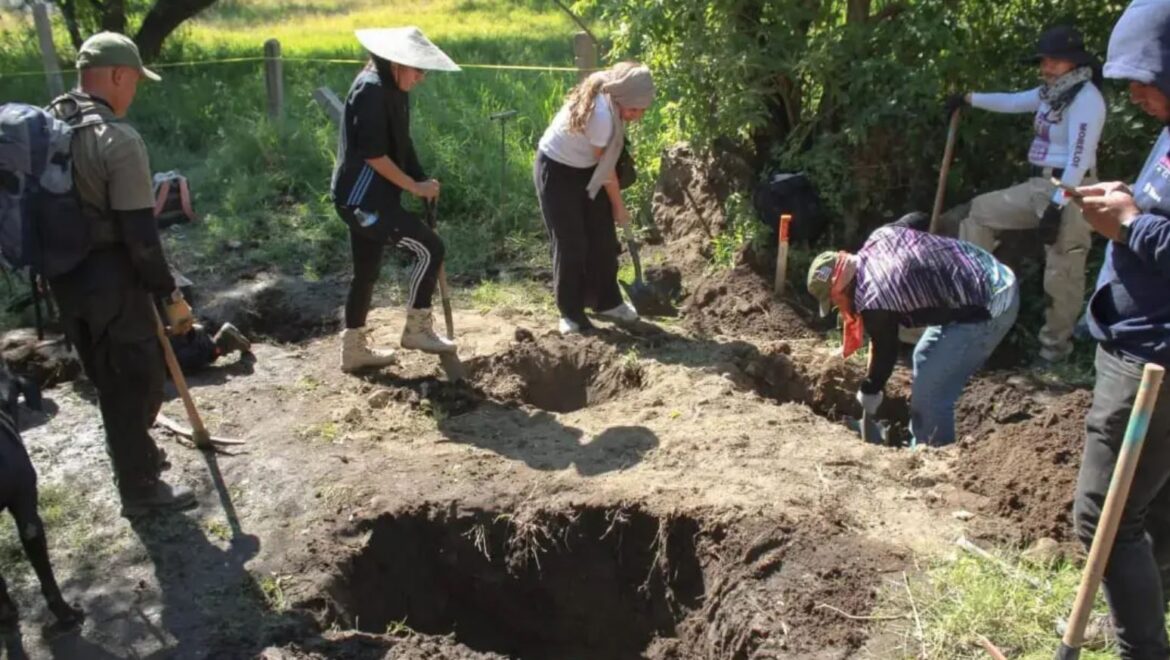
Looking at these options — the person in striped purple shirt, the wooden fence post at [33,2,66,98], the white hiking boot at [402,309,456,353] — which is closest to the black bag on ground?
the person in striped purple shirt

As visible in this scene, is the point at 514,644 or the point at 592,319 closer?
the point at 514,644

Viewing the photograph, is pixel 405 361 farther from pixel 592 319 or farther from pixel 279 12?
pixel 279 12

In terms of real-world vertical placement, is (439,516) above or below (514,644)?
above

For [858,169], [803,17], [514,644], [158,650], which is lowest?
[514,644]

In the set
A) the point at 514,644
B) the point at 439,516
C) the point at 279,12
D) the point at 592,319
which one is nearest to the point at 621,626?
the point at 514,644

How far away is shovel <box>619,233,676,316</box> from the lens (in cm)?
764

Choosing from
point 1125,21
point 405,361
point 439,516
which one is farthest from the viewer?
point 405,361

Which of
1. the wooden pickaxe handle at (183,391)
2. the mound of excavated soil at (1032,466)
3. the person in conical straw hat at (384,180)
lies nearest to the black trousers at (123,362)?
the wooden pickaxe handle at (183,391)

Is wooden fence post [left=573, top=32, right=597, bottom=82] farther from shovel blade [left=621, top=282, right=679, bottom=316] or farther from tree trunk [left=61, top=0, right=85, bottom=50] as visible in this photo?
tree trunk [left=61, top=0, right=85, bottom=50]

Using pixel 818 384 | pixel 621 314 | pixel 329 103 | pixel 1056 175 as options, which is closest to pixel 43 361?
pixel 621 314

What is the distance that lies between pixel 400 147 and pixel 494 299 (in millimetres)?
2261

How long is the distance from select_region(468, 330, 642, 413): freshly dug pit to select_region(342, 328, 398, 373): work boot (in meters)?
0.55

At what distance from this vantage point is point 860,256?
5.29 meters

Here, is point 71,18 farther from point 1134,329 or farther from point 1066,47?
point 1134,329
